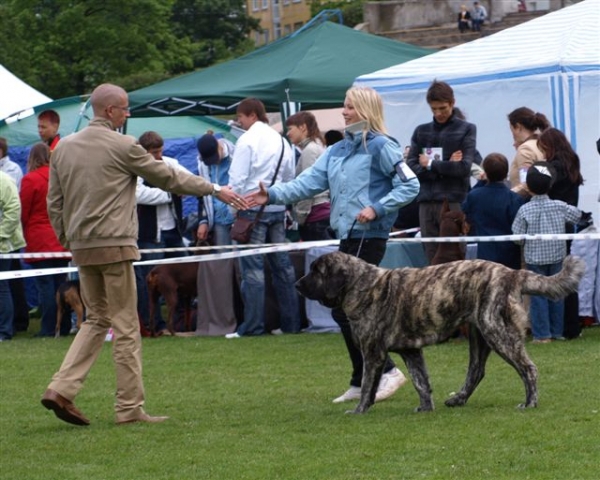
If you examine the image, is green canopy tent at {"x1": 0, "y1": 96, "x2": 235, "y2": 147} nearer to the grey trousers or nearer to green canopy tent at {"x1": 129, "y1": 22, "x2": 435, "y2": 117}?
green canopy tent at {"x1": 129, "y1": 22, "x2": 435, "y2": 117}

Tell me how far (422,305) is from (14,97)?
13491 millimetres

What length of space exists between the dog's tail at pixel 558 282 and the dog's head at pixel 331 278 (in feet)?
3.52

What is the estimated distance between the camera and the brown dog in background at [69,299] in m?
14.1

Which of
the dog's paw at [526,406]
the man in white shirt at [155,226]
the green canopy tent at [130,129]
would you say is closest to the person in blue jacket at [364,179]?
the dog's paw at [526,406]

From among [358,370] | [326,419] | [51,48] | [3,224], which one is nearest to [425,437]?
[326,419]

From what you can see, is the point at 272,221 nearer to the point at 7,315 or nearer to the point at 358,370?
the point at 7,315

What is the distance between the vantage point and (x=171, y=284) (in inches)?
553

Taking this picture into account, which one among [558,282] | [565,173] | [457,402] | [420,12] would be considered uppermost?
[420,12]

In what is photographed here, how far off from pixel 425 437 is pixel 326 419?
0.98m

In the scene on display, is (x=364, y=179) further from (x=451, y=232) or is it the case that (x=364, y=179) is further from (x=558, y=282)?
(x=451, y=232)

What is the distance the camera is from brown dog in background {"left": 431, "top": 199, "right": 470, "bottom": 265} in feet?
38.8

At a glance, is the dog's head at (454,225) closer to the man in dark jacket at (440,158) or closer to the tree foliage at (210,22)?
the man in dark jacket at (440,158)

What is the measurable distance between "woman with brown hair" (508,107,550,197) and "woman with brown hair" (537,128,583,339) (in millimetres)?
378

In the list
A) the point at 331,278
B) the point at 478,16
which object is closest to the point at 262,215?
the point at 331,278
